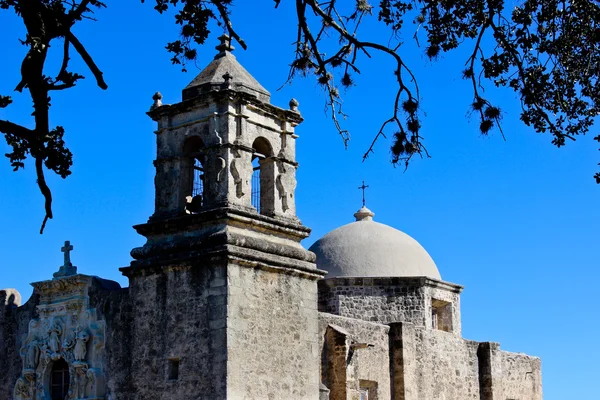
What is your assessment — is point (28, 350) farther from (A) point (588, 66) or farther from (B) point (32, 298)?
(A) point (588, 66)

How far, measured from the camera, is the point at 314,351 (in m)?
17.0

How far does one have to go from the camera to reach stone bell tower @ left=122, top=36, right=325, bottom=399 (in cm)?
1584

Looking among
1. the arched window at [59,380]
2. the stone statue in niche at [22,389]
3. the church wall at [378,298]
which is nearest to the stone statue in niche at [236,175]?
the arched window at [59,380]

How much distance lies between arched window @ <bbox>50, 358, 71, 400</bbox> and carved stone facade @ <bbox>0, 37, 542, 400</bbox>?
25 millimetres

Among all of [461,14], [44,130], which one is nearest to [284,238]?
[461,14]

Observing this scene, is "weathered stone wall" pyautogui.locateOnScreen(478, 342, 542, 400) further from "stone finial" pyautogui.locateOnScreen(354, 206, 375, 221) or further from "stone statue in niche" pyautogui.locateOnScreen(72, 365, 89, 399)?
"stone statue in niche" pyautogui.locateOnScreen(72, 365, 89, 399)

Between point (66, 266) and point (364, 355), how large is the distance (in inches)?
215

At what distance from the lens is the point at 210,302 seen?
1589 centimetres

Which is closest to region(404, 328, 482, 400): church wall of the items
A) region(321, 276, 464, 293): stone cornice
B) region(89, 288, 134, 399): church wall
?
region(321, 276, 464, 293): stone cornice

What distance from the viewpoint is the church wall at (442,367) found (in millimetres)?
20719

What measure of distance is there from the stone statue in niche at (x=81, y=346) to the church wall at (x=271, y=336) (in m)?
2.96

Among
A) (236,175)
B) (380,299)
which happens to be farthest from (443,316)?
(236,175)

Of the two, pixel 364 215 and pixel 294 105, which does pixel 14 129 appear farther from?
pixel 364 215

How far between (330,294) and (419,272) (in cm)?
215
